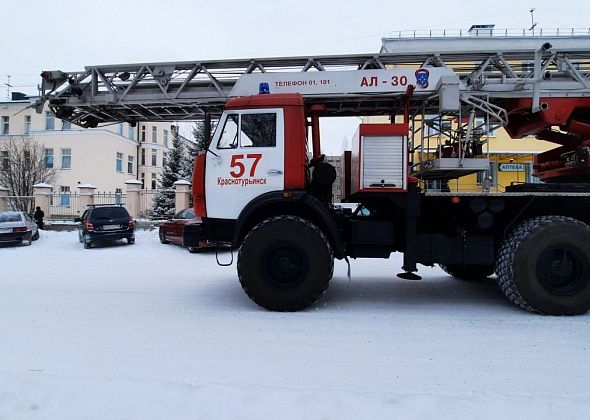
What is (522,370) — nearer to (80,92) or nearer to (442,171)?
(442,171)

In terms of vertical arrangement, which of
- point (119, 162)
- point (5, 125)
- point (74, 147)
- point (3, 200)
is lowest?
point (3, 200)

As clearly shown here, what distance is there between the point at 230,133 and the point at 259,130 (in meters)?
0.43

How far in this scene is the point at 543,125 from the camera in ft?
18.6

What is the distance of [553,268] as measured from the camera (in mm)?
4926

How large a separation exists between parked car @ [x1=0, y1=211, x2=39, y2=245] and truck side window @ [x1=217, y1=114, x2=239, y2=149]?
13704mm

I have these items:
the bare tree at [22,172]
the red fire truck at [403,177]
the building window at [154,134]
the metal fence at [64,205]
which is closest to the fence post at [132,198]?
the metal fence at [64,205]

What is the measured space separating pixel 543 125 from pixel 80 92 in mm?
7528

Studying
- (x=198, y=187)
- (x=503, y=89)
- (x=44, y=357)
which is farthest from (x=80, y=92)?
(x=503, y=89)

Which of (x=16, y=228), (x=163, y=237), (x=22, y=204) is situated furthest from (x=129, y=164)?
(x=163, y=237)

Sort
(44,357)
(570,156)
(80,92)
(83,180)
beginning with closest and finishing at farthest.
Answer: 1. (44,357)
2. (570,156)
3. (80,92)
4. (83,180)

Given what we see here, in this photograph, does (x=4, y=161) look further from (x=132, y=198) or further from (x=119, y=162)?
(x=132, y=198)

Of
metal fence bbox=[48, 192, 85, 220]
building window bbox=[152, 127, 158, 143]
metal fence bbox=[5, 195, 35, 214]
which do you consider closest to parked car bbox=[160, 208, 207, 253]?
metal fence bbox=[48, 192, 85, 220]

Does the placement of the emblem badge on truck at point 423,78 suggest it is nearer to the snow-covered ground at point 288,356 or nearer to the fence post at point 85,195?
the snow-covered ground at point 288,356

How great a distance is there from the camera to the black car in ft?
46.3
